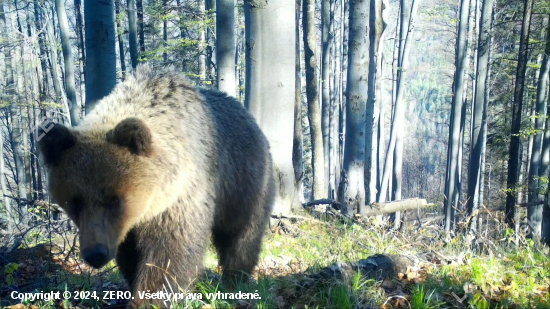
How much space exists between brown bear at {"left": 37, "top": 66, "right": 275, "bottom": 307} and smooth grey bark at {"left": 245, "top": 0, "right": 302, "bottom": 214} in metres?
3.22

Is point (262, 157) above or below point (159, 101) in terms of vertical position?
below

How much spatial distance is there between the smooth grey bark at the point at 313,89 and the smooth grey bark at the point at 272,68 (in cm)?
1120

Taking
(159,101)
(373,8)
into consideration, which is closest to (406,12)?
(373,8)

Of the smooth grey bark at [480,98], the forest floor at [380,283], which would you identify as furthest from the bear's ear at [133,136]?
the smooth grey bark at [480,98]

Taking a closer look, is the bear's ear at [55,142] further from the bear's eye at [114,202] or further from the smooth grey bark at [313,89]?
the smooth grey bark at [313,89]

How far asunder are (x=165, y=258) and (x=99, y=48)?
3656mm

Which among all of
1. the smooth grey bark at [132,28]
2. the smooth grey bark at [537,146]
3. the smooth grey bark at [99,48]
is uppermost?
the smooth grey bark at [132,28]

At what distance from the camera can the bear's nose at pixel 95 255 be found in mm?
3295

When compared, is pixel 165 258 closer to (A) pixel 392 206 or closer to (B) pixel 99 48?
(B) pixel 99 48

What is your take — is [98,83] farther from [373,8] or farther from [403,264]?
[373,8]

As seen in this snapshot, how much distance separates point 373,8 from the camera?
1716 cm

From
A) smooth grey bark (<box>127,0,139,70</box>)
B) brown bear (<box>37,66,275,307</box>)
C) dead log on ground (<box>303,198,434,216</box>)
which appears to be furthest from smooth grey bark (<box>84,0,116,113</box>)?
smooth grey bark (<box>127,0,139,70</box>)

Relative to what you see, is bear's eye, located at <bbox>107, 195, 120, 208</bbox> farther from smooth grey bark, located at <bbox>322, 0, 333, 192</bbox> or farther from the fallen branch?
smooth grey bark, located at <bbox>322, 0, 333, 192</bbox>

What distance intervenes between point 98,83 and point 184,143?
2.92 meters
